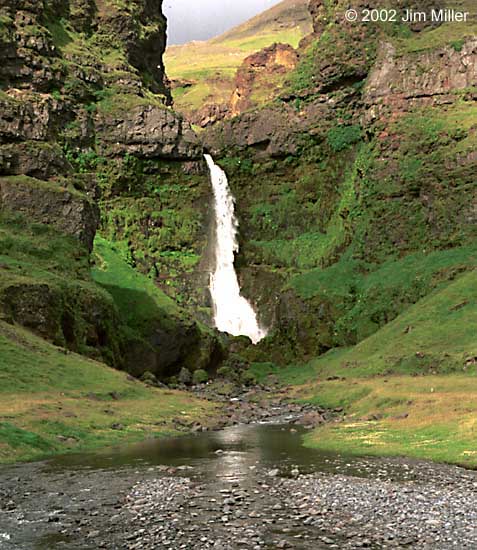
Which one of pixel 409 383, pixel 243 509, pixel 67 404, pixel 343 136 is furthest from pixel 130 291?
pixel 243 509

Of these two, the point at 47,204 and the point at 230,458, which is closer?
the point at 230,458

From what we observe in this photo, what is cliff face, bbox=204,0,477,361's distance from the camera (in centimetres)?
11156

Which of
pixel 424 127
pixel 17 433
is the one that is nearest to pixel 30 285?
pixel 17 433

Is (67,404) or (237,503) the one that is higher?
(237,503)

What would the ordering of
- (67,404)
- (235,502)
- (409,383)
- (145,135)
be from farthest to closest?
(145,135)
(409,383)
(67,404)
(235,502)

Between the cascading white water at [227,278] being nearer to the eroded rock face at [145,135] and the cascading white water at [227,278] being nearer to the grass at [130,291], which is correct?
the eroded rock face at [145,135]

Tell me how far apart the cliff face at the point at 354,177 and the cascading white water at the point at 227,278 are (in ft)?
9.09

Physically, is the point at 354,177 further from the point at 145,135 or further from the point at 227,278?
the point at 145,135

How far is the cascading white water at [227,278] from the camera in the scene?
125500 mm

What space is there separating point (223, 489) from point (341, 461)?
30.3 feet

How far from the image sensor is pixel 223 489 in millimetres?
26672

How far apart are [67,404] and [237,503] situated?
29576 mm

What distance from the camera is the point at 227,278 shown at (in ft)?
435

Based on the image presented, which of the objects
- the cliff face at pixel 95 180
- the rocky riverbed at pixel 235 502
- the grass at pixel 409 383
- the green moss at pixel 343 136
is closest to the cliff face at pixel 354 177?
the green moss at pixel 343 136
